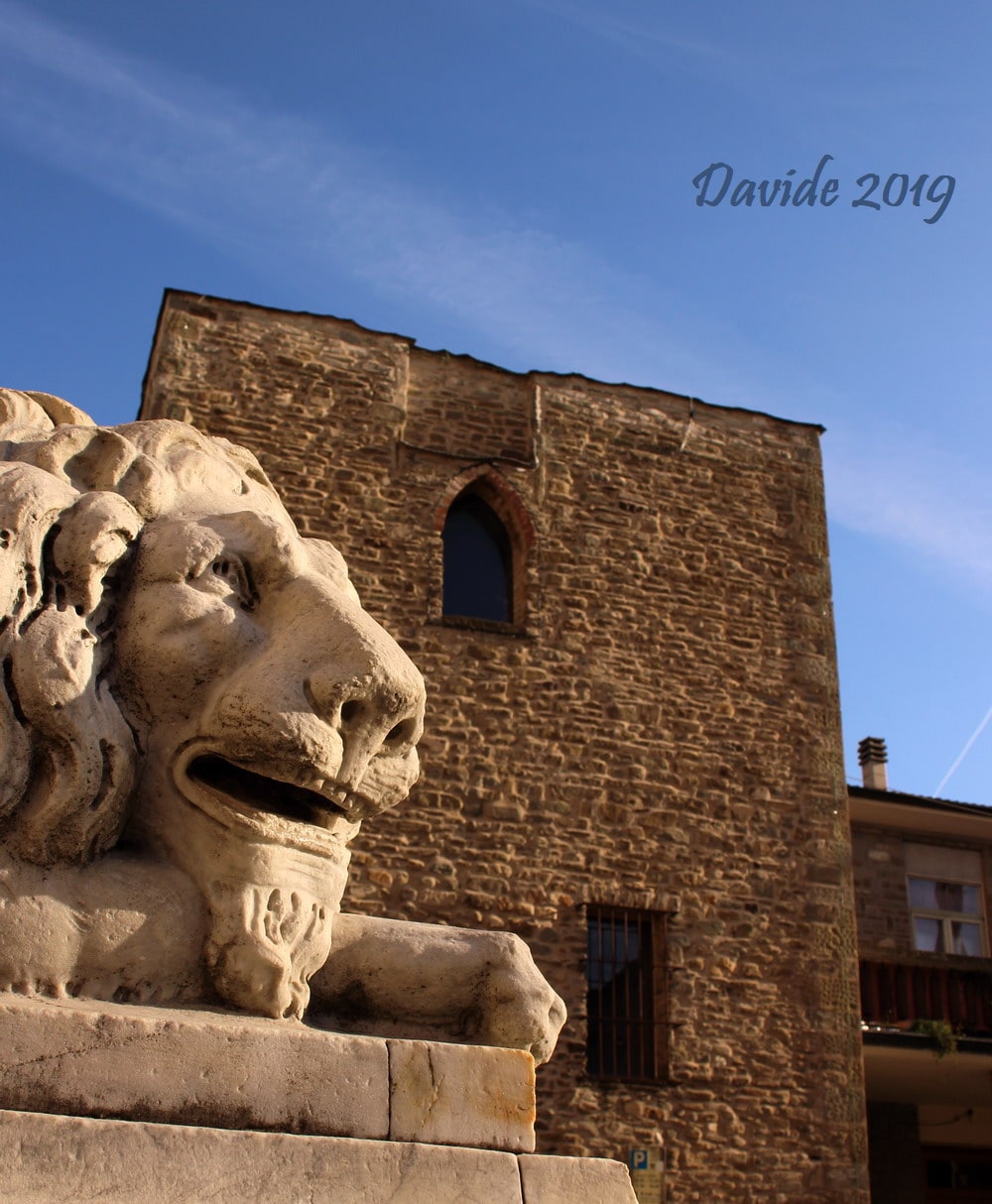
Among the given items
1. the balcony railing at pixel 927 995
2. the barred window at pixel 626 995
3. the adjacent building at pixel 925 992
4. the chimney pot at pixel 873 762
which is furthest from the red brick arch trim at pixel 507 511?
the chimney pot at pixel 873 762

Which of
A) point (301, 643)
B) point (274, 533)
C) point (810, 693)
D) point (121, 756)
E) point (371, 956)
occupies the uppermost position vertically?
point (810, 693)

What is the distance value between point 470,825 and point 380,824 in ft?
2.65

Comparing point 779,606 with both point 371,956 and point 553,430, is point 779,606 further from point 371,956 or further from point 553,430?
point 371,956

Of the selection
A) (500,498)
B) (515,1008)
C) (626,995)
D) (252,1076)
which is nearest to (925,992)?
(626,995)

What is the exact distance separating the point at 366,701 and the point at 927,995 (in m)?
13.7

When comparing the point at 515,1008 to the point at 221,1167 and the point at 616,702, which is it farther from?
the point at 616,702

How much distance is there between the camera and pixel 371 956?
2.62 metres

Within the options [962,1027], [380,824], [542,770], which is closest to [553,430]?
[542,770]

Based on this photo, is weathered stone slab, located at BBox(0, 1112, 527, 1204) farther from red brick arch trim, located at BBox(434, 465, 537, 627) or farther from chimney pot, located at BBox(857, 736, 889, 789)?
chimney pot, located at BBox(857, 736, 889, 789)

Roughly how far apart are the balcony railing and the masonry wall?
1705 mm

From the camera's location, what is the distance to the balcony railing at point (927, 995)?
47.6ft

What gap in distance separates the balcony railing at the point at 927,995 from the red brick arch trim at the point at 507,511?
5275 millimetres

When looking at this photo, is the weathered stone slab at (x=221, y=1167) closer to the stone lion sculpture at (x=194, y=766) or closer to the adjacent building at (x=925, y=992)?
the stone lion sculpture at (x=194, y=766)

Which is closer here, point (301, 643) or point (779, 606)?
point (301, 643)
